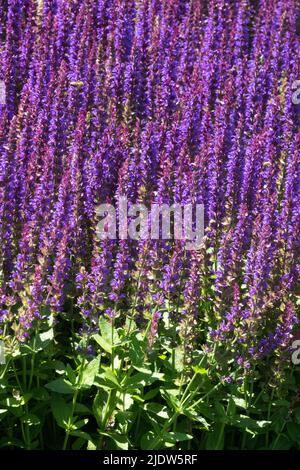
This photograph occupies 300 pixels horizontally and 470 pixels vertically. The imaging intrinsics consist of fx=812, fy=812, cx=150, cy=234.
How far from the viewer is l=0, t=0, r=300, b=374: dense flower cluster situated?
16.5 ft

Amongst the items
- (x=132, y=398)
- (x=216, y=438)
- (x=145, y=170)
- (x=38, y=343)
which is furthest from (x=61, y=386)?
(x=145, y=170)

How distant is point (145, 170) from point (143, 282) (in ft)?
2.76

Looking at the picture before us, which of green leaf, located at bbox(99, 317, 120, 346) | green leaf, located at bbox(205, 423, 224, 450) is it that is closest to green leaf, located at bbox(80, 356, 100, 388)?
green leaf, located at bbox(99, 317, 120, 346)

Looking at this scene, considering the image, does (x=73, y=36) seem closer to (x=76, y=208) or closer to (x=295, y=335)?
(x=76, y=208)

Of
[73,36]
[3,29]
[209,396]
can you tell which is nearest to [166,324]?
[209,396]

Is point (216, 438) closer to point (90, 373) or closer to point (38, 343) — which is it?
point (90, 373)

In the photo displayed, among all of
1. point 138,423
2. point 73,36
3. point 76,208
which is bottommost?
point 138,423

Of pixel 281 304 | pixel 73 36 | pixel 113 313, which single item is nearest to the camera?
pixel 113 313

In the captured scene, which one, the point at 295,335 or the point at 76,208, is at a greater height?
the point at 76,208

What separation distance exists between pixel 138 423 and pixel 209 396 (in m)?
0.51

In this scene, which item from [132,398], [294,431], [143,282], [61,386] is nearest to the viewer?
[61,386]

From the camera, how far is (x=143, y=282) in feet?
16.6

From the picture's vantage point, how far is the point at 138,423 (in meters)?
5.28

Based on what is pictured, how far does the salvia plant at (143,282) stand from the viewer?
196 inches
